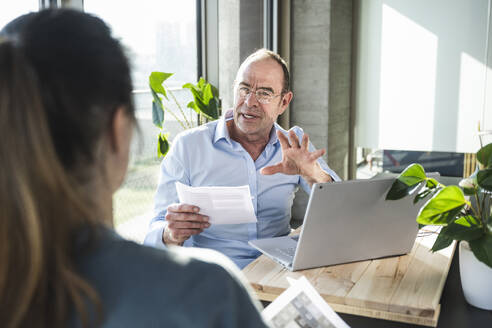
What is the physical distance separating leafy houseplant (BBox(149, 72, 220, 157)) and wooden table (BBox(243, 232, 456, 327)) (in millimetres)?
1470

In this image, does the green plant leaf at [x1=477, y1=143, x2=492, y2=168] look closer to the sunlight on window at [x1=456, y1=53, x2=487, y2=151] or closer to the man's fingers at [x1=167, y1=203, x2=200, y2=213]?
the man's fingers at [x1=167, y1=203, x2=200, y2=213]

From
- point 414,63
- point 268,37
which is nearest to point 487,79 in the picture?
point 414,63

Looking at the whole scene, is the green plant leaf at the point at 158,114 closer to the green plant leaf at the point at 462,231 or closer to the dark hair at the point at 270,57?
the dark hair at the point at 270,57

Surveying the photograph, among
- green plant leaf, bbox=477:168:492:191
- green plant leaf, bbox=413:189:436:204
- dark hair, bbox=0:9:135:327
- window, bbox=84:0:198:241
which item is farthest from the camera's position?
window, bbox=84:0:198:241

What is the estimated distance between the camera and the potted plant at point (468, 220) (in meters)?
1.19

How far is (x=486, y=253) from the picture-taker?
46.1 inches

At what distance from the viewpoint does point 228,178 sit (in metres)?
2.04

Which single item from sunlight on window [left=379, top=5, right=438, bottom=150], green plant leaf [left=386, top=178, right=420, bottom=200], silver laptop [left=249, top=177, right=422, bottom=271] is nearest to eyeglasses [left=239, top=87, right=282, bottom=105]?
silver laptop [left=249, top=177, right=422, bottom=271]

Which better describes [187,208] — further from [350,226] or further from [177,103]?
[177,103]

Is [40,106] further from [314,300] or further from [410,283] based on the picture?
[410,283]

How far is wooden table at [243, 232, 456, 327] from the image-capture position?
48.1 inches

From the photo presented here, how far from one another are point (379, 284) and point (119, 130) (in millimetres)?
999

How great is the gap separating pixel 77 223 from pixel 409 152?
13.7ft

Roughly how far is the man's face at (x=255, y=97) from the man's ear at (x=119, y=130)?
148cm
